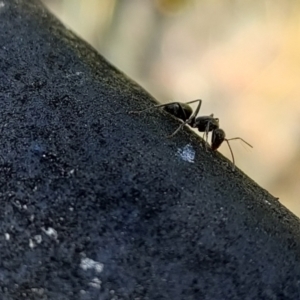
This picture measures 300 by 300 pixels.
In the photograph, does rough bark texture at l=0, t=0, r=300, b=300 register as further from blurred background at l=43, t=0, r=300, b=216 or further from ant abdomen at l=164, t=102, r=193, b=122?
blurred background at l=43, t=0, r=300, b=216

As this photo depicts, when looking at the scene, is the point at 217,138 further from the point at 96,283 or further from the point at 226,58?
the point at 226,58

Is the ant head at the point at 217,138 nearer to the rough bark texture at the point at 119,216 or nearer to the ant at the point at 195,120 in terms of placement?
the ant at the point at 195,120

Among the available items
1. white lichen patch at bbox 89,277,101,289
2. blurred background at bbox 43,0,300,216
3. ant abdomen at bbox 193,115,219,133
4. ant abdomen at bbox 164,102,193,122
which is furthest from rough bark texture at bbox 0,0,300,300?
blurred background at bbox 43,0,300,216

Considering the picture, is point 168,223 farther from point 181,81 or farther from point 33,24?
point 181,81

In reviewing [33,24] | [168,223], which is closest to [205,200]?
[168,223]

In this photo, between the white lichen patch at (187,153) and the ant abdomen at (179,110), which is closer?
the white lichen patch at (187,153)

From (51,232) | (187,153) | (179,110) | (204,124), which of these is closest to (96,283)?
(51,232)

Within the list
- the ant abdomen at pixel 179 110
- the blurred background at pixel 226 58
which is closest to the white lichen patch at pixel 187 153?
the ant abdomen at pixel 179 110

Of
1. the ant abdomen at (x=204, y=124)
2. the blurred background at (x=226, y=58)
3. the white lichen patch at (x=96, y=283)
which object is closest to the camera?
the white lichen patch at (x=96, y=283)
